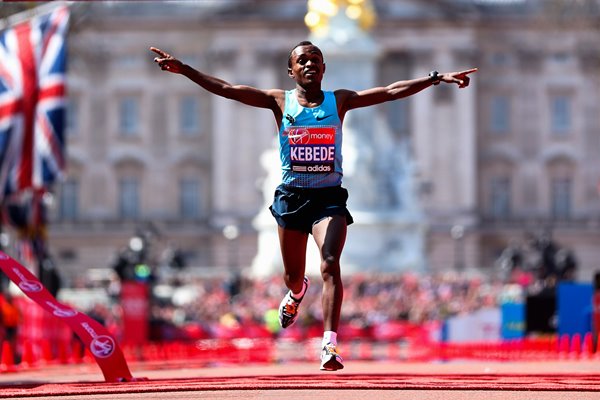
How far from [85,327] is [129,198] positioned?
85038mm

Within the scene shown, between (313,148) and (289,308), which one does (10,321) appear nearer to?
(289,308)

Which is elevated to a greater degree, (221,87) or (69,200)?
(69,200)

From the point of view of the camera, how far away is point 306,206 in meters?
13.9

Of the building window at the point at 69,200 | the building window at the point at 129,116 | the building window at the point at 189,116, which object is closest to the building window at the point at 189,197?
the building window at the point at 189,116

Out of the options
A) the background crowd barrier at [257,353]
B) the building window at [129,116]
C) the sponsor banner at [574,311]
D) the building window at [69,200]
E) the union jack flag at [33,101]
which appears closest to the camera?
the background crowd barrier at [257,353]

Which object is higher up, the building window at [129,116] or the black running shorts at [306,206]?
the building window at [129,116]

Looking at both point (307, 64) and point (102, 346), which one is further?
point (102, 346)

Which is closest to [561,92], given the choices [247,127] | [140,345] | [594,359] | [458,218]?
[458,218]

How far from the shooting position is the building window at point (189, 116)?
323 ft

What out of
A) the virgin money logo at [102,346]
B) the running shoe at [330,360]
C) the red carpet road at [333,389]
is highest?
the virgin money logo at [102,346]

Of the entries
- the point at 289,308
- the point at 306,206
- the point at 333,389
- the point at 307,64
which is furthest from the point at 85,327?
the point at 307,64

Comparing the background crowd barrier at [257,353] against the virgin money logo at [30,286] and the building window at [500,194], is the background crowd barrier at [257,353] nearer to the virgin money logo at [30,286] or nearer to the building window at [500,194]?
the virgin money logo at [30,286]

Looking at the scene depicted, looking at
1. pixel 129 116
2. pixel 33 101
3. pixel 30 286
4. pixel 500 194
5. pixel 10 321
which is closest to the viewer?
pixel 30 286

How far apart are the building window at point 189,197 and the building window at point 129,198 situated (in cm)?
233
